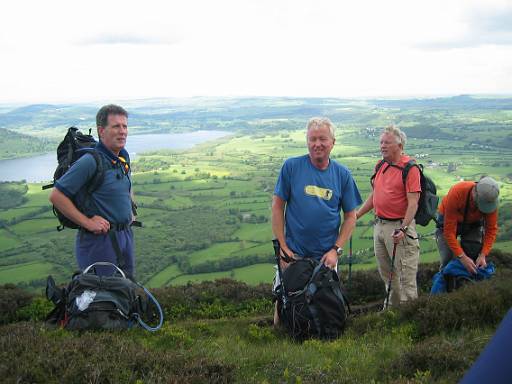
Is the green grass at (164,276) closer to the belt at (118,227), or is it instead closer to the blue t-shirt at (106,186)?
the belt at (118,227)

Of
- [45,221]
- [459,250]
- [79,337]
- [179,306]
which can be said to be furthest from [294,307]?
[45,221]

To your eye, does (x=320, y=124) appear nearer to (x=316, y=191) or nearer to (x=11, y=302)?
(x=316, y=191)

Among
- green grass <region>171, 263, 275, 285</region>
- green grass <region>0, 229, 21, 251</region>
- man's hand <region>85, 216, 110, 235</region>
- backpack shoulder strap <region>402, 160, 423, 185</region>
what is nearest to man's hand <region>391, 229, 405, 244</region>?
backpack shoulder strap <region>402, 160, 423, 185</region>

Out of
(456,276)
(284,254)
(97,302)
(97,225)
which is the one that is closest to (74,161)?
(97,225)

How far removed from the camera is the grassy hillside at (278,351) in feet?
10.9

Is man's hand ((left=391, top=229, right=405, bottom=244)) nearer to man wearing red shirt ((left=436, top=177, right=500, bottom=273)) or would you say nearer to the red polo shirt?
the red polo shirt

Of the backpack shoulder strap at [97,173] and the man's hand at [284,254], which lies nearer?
the backpack shoulder strap at [97,173]

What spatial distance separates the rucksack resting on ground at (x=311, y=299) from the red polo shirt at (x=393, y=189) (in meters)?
1.90

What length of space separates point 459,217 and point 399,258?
3.38ft

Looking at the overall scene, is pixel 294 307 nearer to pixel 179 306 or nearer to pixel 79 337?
pixel 79 337

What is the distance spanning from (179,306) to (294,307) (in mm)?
3631

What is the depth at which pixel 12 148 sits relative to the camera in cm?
12438

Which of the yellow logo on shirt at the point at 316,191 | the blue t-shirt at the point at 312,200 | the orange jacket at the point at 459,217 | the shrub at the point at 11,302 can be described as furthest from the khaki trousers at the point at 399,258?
the shrub at the point at 11,302

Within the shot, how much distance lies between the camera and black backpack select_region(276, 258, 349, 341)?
4.74 m
